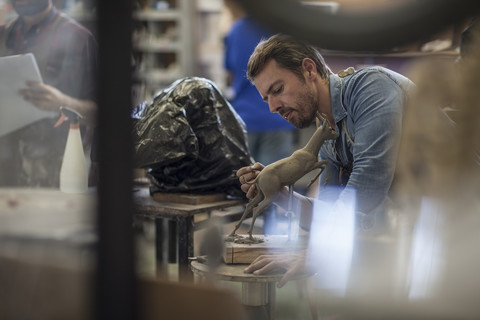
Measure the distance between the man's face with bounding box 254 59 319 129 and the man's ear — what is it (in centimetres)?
2

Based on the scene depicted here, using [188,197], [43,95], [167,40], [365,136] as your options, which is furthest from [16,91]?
[167,40]

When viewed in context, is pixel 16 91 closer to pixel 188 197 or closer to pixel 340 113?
pixel 188 197

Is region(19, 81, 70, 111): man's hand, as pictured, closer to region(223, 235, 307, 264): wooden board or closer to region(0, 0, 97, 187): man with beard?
region(0, 0, 97, 187): man with beard

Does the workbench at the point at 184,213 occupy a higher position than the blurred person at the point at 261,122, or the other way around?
the blurred person at the point at 261,122

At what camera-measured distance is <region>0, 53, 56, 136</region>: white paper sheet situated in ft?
5.03

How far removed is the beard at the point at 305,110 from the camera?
1355 millimetres

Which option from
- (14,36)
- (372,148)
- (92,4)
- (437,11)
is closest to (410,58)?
(372,148)

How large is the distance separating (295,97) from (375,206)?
34 cm

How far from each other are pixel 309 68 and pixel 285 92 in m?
0.08

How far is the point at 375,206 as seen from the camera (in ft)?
4.25

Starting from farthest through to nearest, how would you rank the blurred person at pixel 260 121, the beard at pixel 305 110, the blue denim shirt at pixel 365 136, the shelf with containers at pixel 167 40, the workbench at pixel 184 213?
the shelf with containers at pixel 167 40, the blurred person at pixel 260 121, the workbench at pixel 184 213, the beard at pixel 305 110, the blue denim shirt at pixel 365 136

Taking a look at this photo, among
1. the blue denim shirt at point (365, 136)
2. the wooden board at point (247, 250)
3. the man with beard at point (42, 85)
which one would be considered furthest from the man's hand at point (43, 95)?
the blue denim shirt at point (365, 136)

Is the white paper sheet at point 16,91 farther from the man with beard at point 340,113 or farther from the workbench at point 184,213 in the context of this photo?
the man with beard at point 340,113

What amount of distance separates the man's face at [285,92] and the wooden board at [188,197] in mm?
518
